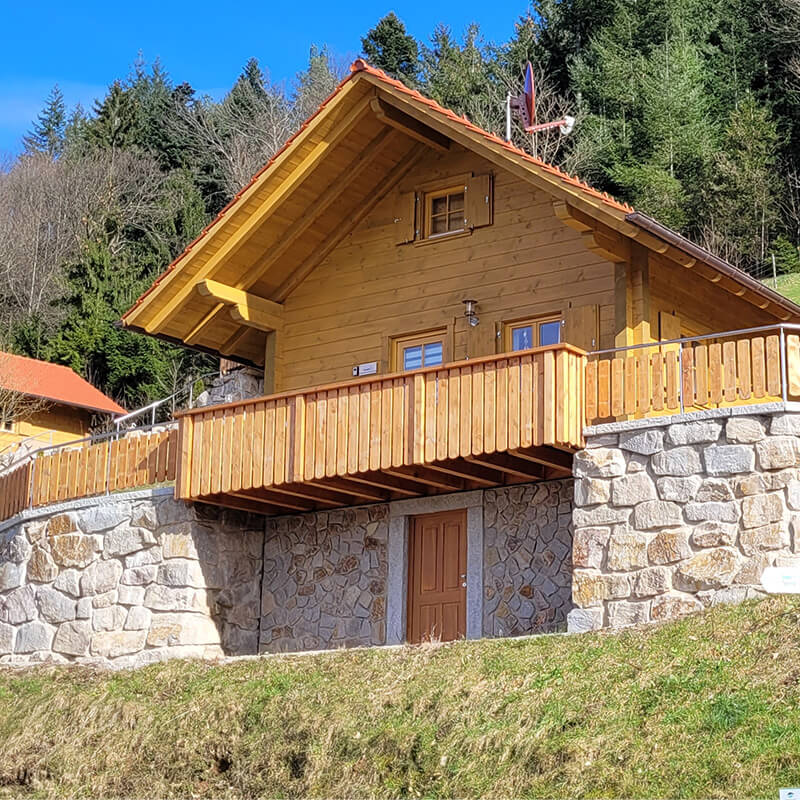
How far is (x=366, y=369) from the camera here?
68.5 ft

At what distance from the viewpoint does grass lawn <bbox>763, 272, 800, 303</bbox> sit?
37.6 metres

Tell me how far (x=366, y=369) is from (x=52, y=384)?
24220 millimetres

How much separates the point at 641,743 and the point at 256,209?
10.9 m

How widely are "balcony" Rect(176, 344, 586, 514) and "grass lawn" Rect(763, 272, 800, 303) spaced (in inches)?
798

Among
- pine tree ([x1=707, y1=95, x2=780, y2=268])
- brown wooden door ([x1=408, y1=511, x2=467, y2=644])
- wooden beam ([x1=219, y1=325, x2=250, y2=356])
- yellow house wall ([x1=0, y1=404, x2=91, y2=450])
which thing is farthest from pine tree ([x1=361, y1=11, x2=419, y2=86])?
brown wooden door ([x1=408, y1=511, x2=467, y2=644])

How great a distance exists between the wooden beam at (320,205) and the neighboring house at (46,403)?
1940 centimetres

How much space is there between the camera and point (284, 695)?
15445 millimetres

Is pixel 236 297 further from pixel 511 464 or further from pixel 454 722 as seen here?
pixel 454 722

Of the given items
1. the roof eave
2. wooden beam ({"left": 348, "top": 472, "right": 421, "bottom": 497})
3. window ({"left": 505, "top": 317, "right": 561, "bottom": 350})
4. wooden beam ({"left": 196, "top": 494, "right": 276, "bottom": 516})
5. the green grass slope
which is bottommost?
the green grass slope

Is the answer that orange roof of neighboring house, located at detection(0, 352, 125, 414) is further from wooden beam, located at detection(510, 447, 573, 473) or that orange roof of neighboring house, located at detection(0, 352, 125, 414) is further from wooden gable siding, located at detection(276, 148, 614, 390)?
wooden beam, located at detection(510, 447, 573, 473)

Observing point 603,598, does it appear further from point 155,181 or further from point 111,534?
point 155,181

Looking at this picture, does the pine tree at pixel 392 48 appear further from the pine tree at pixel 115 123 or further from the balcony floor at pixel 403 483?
the balcony floor at pixel 403 483

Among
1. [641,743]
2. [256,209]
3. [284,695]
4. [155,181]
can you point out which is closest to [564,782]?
[641,743]

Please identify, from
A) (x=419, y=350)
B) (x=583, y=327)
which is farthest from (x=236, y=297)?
(x=583, y=327)
